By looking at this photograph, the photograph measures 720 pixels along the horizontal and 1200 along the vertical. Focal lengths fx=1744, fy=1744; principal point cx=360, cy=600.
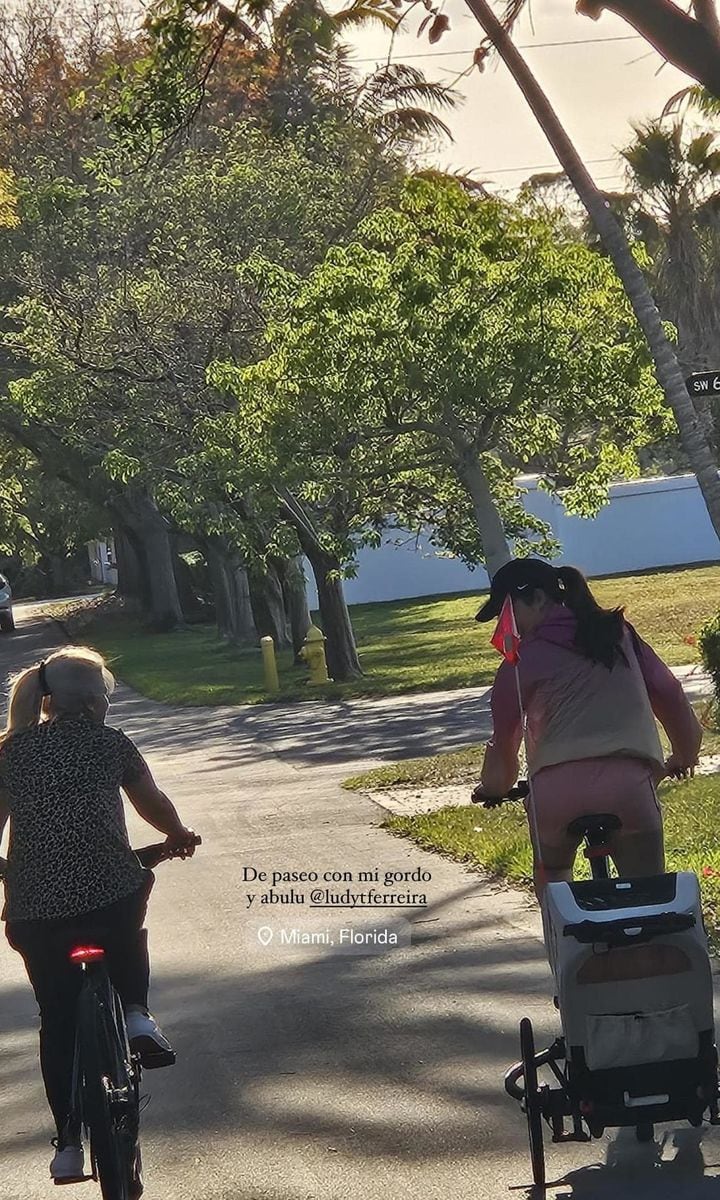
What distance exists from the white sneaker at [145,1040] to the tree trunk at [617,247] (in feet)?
26.9

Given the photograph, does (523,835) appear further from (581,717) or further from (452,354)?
(452,354)

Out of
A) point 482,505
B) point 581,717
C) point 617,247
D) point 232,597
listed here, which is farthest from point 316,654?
point 581,717

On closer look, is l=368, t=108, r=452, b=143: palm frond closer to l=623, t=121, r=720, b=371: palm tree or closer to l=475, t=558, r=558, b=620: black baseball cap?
l=623, t=121, r=720, b=371: palm tree

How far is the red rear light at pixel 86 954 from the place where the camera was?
4859 mm

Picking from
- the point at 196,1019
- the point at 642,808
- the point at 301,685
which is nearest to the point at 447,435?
the point at 301,685

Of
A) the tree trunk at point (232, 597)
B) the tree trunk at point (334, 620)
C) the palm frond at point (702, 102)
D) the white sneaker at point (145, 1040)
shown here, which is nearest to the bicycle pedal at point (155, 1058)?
the white sneaker at point (145, 1040)

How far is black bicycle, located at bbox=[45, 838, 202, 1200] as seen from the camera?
15.3 feet

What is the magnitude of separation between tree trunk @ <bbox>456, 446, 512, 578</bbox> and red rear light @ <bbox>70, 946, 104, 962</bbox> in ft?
55.6

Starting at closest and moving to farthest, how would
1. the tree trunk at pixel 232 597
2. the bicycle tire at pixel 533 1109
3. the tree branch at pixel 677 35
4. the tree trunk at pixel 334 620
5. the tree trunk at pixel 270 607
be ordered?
the bicycle tire at pixel 533 1109 < the tree branch at pixel 677 35 < the tree trunk at pixel 334 620 < the tree trunk at pixel 270 607 < the tree trunk at pixel 232 597

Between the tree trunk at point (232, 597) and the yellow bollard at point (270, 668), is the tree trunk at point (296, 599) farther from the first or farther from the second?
the tree trunk at point (232, 597)

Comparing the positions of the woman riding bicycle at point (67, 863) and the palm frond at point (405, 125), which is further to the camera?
the palm frond at point (405, 125)

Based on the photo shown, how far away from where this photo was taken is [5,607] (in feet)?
148

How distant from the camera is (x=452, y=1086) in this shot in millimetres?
5996

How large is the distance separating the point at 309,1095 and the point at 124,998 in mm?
1234
